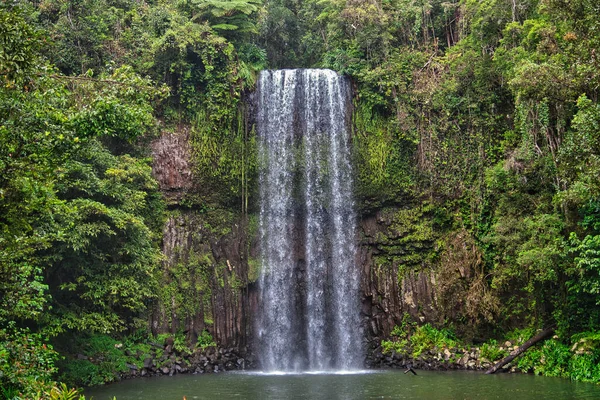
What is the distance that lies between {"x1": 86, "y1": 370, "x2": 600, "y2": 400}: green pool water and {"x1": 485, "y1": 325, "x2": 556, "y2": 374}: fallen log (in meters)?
0.77

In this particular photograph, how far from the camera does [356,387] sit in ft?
54.1

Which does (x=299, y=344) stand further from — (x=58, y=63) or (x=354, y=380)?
(x=58, y=63)

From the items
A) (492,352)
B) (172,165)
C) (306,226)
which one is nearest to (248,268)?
(306,226)

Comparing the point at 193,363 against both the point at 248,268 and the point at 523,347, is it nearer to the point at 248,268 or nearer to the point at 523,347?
the point at 248,268

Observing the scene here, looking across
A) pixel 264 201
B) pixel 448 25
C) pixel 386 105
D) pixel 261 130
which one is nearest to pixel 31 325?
pixel 264 201

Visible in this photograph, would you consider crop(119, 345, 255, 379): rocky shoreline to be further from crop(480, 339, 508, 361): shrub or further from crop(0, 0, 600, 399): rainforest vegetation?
crop(480, 339, 508, 361): shrub

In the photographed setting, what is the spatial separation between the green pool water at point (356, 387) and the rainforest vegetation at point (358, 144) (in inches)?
64.9

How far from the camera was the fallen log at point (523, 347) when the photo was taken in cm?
1875

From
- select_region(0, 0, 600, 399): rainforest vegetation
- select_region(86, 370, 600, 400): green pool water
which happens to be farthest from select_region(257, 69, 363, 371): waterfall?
select_region(86, 370, 600, 400): green pool water

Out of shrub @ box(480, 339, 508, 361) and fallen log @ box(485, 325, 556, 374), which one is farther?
shrub @ box(480, 339, 508, 361)

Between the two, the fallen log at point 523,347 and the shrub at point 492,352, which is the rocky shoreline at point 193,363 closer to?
the shrub at point 492,352

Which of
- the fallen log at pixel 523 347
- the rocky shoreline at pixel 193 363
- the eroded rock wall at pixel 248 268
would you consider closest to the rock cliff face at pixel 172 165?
the eroded rock wall at pixel 248 268

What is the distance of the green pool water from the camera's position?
48.0 ft

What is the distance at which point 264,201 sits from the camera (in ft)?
81.1
